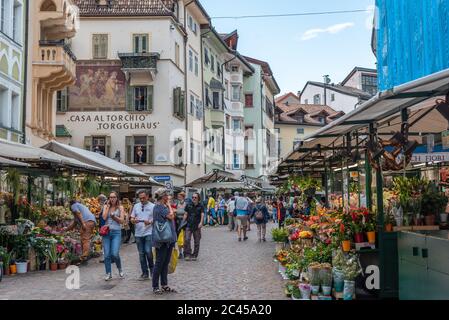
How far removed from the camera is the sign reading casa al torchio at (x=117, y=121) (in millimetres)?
38531

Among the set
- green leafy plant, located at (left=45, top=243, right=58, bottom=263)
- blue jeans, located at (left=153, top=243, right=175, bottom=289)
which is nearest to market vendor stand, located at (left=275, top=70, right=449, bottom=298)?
blue jeans, located at (left=153, top=243, right=175, bottom=289)

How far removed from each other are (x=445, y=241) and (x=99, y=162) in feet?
49.0

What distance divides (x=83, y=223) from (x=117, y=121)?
2341cm

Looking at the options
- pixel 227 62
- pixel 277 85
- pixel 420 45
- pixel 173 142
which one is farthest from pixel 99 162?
pixel 277 85

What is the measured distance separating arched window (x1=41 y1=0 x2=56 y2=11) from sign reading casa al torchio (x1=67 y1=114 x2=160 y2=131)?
12.8 meters

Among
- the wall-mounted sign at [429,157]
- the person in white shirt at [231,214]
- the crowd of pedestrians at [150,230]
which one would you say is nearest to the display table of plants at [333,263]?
the wall-mounted sign at [429,157]

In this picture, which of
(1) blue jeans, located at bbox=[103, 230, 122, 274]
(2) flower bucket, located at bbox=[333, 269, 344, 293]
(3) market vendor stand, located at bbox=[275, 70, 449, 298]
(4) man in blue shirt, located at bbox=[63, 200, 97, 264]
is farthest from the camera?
(4) man in blue shirt, located at bbox=[63, 200, 97, 264]

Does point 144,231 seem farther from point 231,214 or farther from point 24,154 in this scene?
point 231,214

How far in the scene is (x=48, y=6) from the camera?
86.1ft

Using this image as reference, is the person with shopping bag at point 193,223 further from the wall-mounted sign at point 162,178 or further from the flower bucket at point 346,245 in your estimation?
the wall-mounted sign at point 162,178

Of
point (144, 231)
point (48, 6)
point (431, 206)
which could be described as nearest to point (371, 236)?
point (431, 206)

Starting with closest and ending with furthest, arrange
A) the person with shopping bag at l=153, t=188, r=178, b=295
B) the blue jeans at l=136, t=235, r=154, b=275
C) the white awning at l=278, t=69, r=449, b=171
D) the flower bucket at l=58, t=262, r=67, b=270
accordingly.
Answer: the white awning at l=278, t=69, r=449, b=171 → the person with shopping bag at l=153, t=188, r=178, b=295 → the blue jeans at l=136, t=235, r=154, b=275 → the flower bucket at l=58, t=262, r=67, b=270

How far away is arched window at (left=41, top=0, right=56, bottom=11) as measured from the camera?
85.5 ft

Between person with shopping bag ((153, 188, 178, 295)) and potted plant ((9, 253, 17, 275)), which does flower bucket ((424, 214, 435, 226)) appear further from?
potted plant ((9, 253, 17, 275))
